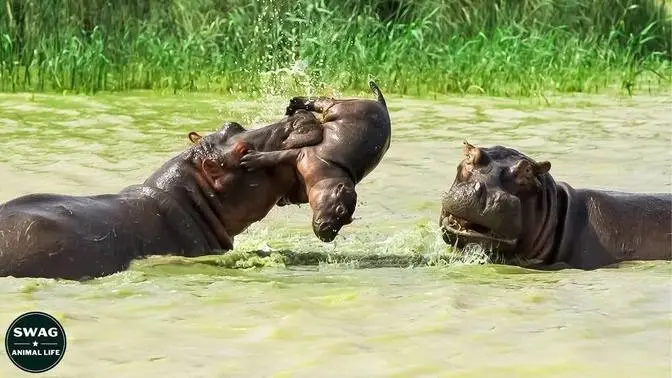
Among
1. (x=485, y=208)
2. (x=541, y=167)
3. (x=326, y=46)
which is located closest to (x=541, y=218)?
(x=541, y=167)

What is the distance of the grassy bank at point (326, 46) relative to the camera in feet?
37.8

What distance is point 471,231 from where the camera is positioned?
214 inches

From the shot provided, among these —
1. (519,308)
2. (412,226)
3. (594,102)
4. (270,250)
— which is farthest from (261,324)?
(594,102)

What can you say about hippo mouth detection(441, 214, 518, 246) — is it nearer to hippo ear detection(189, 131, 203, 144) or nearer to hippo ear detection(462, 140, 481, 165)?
hippo ear detection(462, 140, 481, 165)

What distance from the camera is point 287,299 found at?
4.61 m

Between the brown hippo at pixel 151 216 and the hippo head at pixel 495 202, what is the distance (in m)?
0.61

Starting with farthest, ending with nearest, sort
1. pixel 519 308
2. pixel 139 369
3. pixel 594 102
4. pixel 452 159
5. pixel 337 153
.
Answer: pixel 594 102 → pixel 452 159 → pixel 337 153 → pixel 519 308 → pixel 139 369

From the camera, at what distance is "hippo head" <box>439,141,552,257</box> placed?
17.6 ft

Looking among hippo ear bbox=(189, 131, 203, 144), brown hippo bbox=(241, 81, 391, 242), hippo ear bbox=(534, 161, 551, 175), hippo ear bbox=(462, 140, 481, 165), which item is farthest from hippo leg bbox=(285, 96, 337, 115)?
hippo ear bbox=(534, 161, 551, 175)

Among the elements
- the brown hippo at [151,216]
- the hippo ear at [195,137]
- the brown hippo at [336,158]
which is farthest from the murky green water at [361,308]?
the hippo ear at [195,137]

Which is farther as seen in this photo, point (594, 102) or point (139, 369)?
point (594, 102)

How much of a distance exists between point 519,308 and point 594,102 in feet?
22.4

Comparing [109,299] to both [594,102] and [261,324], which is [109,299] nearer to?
[261,324]

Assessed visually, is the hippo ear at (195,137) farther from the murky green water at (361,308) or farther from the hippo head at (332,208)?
the hippo head at (332,208)
